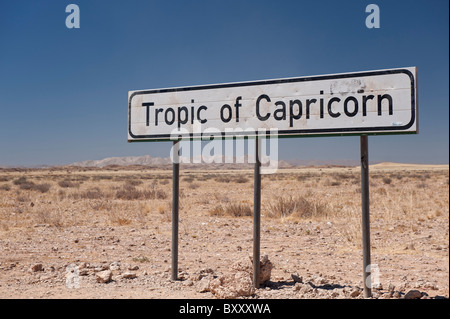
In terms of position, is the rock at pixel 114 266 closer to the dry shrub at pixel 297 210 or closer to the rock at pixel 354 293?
the rock at pixel 354 293

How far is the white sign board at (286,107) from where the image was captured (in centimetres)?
362

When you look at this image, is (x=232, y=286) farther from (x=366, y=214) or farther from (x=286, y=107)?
(x=286, y=107)

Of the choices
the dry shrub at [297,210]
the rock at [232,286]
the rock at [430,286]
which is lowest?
the rock at [430,286]

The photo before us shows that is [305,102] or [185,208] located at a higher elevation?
[305,102]

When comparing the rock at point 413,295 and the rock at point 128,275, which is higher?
the rock at point 413,295

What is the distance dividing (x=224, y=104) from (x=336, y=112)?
134 centimetres

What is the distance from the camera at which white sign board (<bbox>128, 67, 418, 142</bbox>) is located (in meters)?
3.62

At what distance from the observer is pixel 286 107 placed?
410 cm

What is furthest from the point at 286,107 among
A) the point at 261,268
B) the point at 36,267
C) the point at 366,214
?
the point at 36,267

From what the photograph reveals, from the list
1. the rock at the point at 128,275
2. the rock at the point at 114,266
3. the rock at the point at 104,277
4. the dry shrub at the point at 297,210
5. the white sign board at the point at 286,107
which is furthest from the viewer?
the dry shrub at the point at 297,210

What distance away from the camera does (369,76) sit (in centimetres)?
372

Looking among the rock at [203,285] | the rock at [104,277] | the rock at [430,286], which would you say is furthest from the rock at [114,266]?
the rock at [430,286]
